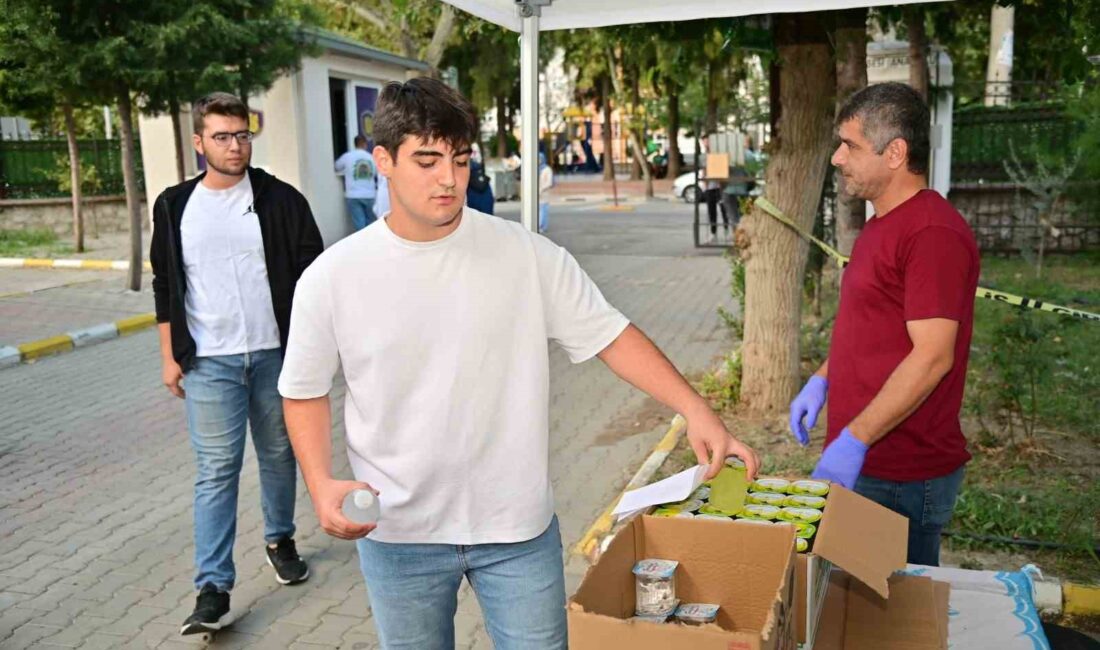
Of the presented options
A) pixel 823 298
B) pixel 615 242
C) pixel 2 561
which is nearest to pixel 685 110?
pixel 615 242

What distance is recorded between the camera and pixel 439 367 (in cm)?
234

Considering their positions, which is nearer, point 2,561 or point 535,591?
point 535,591

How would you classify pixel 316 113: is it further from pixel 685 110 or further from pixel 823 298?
pixel 685 110

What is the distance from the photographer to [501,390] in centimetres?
240

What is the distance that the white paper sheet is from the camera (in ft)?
8.05

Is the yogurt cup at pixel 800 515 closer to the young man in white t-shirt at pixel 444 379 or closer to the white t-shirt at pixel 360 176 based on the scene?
the young man in white t-shirt at pixel 444 379

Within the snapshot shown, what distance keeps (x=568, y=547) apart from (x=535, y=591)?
2.68m

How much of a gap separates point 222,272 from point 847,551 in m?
2.72

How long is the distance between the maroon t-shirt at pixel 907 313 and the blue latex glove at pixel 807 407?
0.23 metres

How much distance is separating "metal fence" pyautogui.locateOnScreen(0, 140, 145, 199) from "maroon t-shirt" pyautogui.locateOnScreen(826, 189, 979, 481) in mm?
18672

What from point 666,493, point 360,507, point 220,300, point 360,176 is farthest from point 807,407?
point 360,176

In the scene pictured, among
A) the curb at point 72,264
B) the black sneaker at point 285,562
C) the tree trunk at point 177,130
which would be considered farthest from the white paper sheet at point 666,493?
the curb at point 72,264

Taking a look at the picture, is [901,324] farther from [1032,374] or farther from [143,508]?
[143,508]

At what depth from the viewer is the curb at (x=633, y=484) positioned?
4.97 metres
